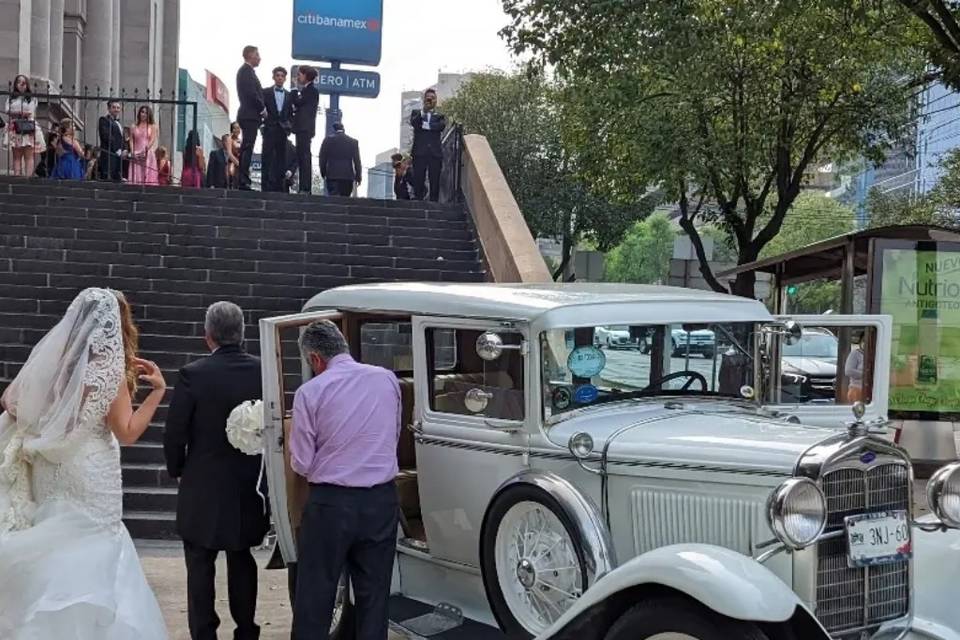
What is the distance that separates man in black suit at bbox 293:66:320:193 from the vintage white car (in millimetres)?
10791

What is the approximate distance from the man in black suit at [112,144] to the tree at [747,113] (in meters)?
7.36

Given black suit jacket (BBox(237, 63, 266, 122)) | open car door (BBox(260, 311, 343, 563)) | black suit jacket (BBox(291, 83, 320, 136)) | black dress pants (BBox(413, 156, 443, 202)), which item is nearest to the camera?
open car door (BBox(260, 311, 343, 563))

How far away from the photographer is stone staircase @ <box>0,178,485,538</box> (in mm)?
11641

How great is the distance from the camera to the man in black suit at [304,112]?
16344mm

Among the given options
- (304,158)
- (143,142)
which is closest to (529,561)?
(304,158)

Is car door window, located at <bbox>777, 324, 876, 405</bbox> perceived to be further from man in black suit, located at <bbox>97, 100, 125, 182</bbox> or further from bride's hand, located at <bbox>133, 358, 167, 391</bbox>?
man in black suit, located at <bbox>97, 100, 125, 182</bbox>

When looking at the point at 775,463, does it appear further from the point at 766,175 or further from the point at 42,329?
the point at 766,175

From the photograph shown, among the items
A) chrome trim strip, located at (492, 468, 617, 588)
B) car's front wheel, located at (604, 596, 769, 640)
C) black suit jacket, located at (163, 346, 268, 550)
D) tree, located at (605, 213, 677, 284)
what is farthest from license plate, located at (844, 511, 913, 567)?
tree, located at (605, 213, 677, 284)

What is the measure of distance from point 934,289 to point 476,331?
8461mm

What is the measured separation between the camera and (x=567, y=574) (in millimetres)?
4625

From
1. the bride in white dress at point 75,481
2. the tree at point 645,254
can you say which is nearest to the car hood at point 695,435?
the bride in white dress at point 75,481

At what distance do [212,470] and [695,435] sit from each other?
2311mm

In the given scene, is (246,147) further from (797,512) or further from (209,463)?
(797,512)

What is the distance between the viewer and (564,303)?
4953mm
